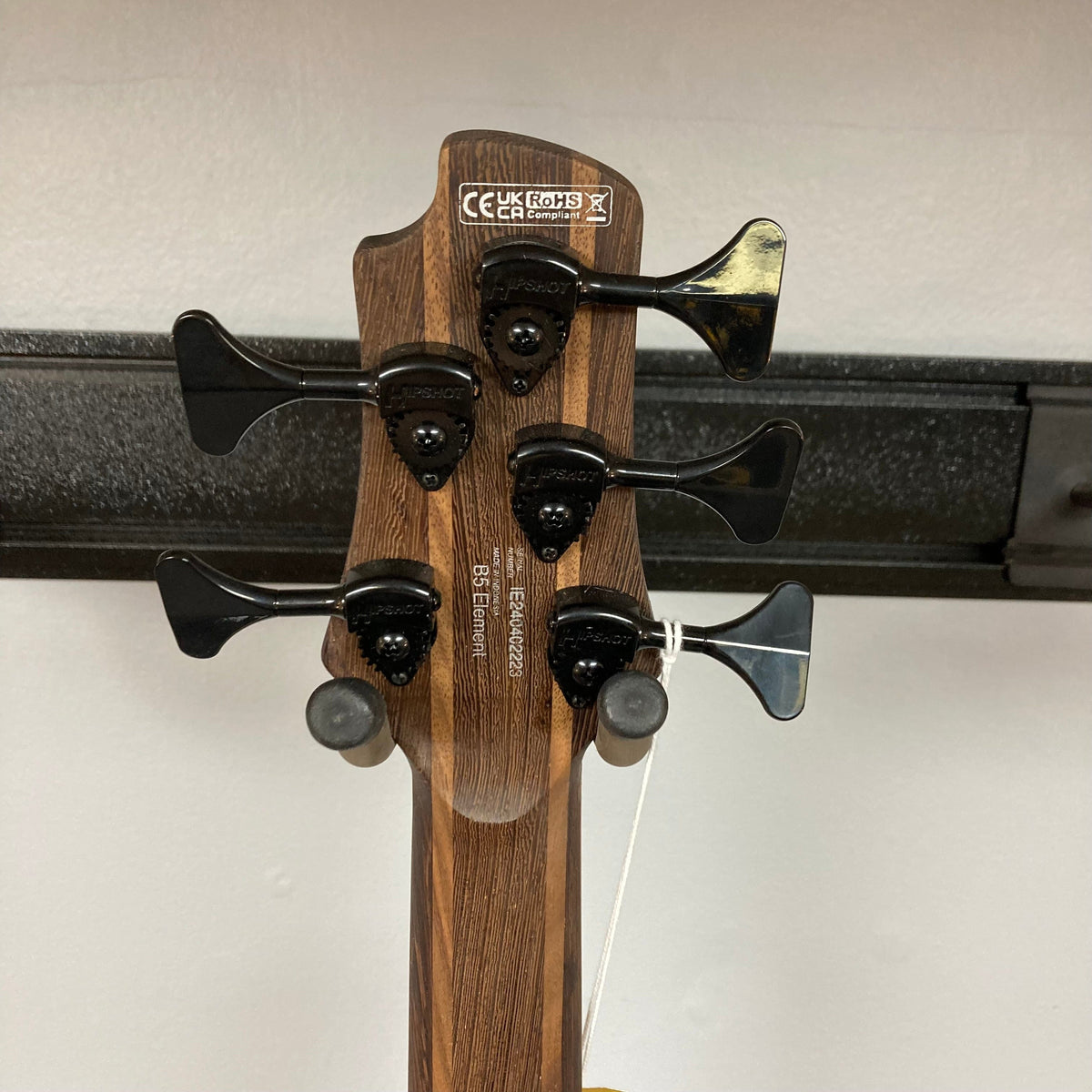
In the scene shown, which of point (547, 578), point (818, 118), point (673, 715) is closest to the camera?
point (547, 578)

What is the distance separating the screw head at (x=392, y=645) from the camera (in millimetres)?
428

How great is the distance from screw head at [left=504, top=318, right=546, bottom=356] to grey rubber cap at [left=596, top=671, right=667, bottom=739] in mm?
152

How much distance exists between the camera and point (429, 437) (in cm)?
41

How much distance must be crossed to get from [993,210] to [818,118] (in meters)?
0.13

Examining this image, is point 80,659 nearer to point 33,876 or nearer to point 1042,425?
point 33,876

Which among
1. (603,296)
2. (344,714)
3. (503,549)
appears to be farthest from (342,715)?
(603,296)

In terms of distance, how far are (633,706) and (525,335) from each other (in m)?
0.17

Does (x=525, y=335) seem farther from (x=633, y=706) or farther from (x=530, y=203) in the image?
(x=633, y=706)

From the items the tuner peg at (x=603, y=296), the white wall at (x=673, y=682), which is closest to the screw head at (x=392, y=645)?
the tuner peg at (x=603, y=296)

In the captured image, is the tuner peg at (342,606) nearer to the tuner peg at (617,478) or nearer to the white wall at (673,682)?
the tuner peg at (617,478)

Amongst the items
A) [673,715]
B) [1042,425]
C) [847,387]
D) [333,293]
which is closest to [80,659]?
[333,293]

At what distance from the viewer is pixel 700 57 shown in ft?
1.82

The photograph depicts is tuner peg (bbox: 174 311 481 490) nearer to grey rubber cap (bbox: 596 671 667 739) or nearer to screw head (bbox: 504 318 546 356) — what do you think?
screw head (bbox: 504 318 546 356)

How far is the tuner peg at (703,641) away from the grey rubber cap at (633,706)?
0.04 m
